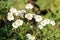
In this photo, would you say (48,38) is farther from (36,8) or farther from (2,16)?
(36,8)

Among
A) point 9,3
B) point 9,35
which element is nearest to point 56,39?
point 9,35

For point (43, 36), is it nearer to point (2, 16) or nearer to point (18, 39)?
point (18, 39)

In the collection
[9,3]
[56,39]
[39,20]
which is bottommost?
[56,39]

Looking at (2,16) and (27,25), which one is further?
(2,16)

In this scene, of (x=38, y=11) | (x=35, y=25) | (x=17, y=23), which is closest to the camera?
(x=17, y=23)

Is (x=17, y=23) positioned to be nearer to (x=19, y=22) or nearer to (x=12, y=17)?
(x=19, y=22)

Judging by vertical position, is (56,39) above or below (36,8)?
below

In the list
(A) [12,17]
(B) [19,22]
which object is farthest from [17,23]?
(A) [12,17]

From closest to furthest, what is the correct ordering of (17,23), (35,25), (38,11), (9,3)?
Result: (17,23) < (35,25) < (9,3) < (38,11)

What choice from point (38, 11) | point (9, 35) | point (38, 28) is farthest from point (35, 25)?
point (38, 11)
